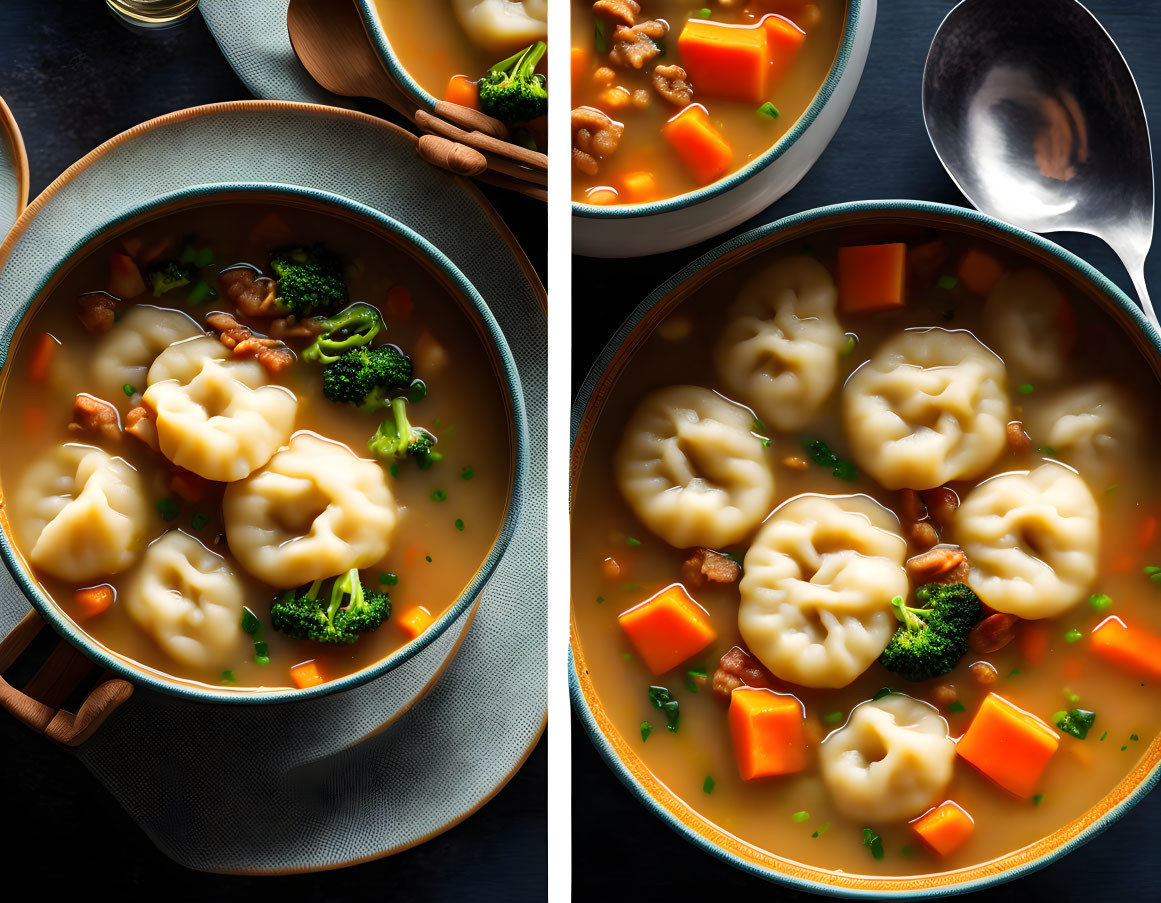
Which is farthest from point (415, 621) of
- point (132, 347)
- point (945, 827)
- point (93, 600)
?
point (945, 827)

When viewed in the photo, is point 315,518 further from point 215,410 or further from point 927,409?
point 927,409

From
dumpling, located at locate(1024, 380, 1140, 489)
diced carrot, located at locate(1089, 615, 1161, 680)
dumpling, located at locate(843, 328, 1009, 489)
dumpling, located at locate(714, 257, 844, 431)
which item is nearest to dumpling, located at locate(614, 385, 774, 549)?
dumpling, located at locate(714, 257, 844, 431)

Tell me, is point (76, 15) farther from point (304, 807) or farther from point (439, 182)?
point (304, 807)

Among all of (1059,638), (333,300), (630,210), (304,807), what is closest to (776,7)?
(630,210)

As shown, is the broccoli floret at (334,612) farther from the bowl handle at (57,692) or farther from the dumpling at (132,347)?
the dumpling at (132,347)

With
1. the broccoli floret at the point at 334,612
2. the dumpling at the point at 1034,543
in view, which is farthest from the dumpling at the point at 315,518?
the dumpling at the point at 1034,543
